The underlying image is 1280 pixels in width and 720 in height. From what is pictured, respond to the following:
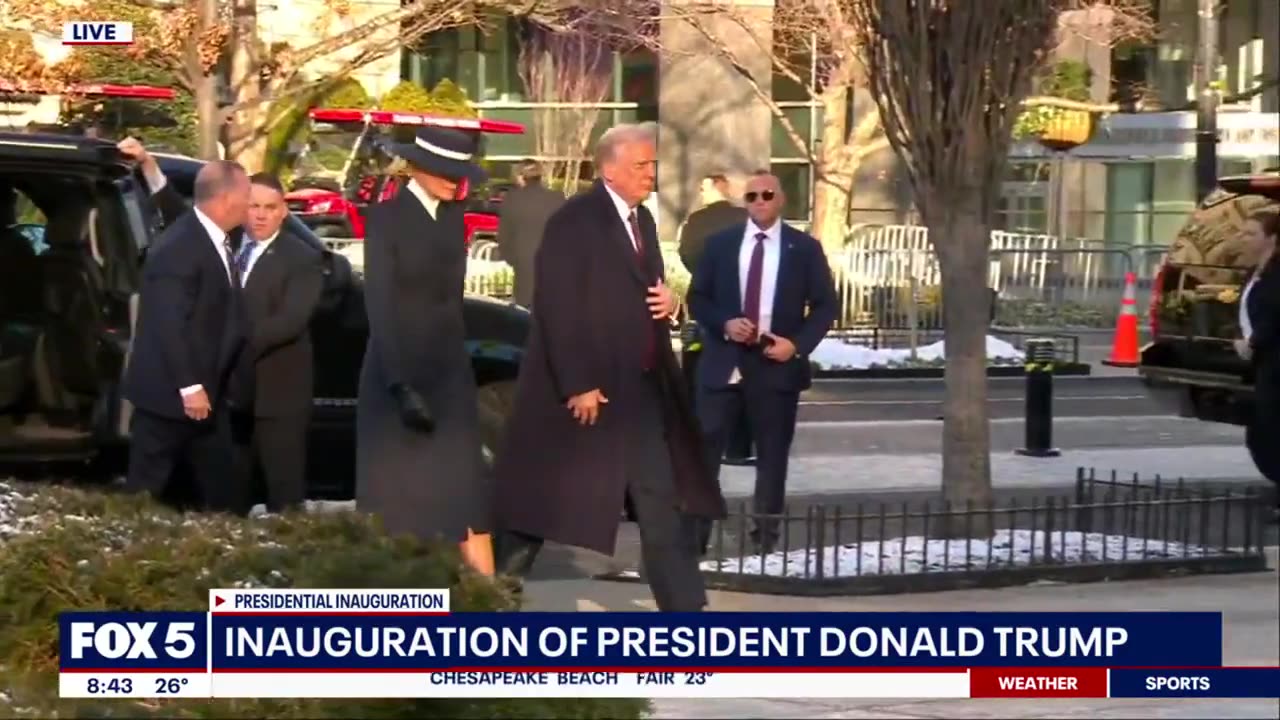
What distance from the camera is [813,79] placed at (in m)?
30.0

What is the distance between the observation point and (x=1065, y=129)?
29438mm

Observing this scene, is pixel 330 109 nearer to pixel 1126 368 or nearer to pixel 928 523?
pixel 1126 368

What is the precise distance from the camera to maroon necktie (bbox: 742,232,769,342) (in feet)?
35.6

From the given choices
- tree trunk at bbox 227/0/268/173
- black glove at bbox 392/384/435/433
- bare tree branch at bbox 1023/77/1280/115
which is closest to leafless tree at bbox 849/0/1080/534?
black glove at bbox 392/384/435/433

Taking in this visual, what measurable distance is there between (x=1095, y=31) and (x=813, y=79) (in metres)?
3.96

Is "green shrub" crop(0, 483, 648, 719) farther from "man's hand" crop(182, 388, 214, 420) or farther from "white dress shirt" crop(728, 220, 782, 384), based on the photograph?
"white dress shirt" crop(728, 220, 782, 384)

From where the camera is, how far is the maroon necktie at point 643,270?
795cm

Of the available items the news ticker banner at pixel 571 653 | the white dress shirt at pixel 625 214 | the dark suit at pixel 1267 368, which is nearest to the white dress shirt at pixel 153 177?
the white dress shirt at pixel 625 214

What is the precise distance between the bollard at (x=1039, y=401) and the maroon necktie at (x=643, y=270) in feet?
25.8

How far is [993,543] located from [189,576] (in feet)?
18.7

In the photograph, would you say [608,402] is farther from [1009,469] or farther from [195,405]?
[1009,469]

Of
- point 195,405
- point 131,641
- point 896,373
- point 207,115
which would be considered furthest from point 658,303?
point 896,373

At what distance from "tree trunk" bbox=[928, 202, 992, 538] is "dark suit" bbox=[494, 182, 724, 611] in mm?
2793

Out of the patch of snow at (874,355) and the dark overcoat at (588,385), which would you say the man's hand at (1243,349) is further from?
the patch of snow at (874,355)
